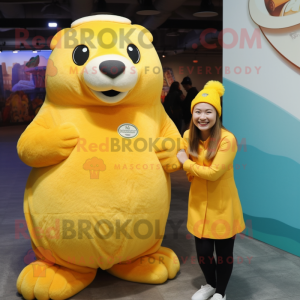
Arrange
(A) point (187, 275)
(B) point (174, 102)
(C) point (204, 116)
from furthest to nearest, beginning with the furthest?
(B) point (174, 102) → (A) point (187, 275) → (C) point (204, 116)

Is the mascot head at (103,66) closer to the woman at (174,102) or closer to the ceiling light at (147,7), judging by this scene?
the woman at (174,102)

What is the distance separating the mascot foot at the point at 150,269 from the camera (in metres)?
2.37

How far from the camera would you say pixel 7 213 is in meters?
3.96

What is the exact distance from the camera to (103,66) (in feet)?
6.31

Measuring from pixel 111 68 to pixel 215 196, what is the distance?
0.90 meters

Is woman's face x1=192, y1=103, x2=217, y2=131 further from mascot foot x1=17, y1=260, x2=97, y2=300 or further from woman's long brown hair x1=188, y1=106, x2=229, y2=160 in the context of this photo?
mascot foot x1=17, y1=260, x2=97, y2=300

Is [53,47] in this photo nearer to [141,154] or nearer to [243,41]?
[141,154]

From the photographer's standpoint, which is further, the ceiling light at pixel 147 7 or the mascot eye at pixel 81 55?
the ceiling light at pixel 147 7

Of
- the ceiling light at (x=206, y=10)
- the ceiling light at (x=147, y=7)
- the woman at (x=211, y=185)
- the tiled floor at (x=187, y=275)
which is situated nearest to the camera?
the woman at (x=211, y=185)

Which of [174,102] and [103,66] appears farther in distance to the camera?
[174,102]

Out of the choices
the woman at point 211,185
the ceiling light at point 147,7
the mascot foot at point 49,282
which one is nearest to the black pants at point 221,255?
the woman at point 211,185

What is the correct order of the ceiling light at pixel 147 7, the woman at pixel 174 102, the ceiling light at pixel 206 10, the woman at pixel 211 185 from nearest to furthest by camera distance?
the woman at pixel 211 185 < the woman at pixel 174 102 < the ceiling light at pixel 147 7 < the ceiling light at pixel 206 10

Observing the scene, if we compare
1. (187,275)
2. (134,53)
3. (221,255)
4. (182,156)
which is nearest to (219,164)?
(182,156)

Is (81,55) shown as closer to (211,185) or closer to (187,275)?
(211,185)
